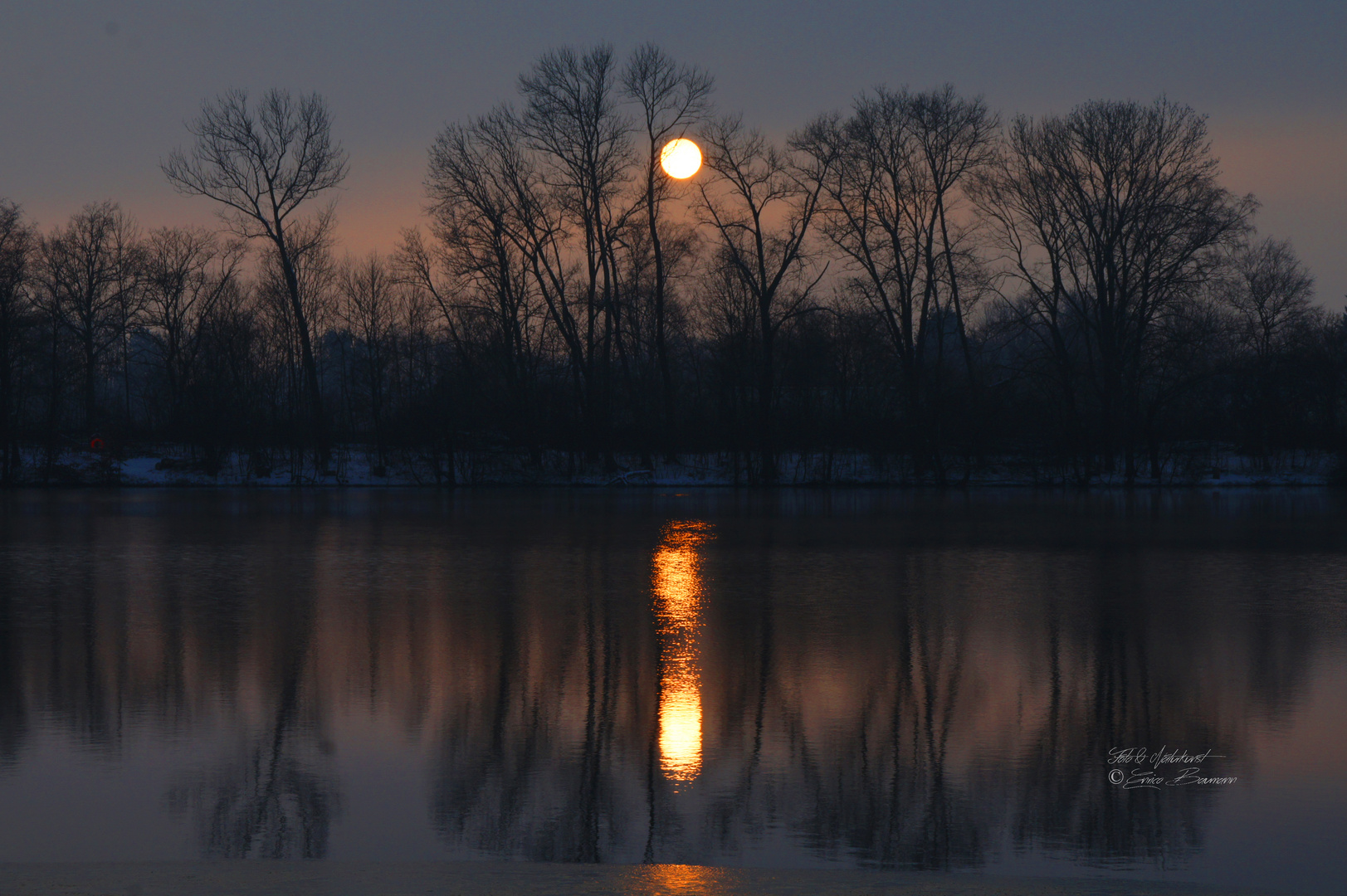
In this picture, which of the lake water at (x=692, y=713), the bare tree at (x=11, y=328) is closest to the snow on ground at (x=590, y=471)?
the bare tree at (x=11, y=328)

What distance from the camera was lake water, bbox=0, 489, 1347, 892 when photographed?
5344 mm

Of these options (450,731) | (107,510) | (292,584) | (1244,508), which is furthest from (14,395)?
(450,731)

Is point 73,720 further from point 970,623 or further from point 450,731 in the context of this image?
point 970,623

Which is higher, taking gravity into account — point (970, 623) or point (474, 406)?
point (474, 406)

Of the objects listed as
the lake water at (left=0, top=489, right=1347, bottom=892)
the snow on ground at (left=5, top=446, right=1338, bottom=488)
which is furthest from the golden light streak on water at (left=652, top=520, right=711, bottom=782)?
the snow on ground at (left=5, top=446, right=1338, bottom=488)

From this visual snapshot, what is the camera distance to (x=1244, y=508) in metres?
31.1

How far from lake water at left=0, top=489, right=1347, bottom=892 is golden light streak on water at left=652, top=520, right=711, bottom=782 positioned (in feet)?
0.15

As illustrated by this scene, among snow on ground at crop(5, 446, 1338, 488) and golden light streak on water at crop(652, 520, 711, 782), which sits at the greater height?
snow on ground at crop(5, 446, 1338, 488)

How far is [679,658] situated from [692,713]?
6.58 feet

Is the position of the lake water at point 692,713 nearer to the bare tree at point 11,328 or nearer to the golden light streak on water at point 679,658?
the golden light streak on water at point 679,658

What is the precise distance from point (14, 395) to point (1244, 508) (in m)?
47.7

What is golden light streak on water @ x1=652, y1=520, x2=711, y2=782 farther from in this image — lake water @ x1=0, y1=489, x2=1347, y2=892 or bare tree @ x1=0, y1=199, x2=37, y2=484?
bare tree @ x1=0, y1=199, x2=37, y2=484

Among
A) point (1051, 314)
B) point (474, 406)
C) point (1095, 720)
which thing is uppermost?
point (1051, 314)

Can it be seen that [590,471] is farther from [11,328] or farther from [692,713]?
[692,713]
